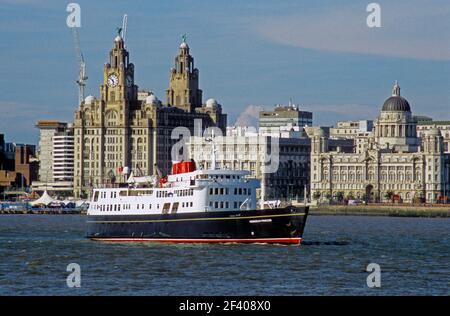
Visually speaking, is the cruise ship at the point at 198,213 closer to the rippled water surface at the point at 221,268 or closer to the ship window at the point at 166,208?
the ship window at the point at 166,208

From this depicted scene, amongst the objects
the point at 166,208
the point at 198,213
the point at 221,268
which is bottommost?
the point at 221,268

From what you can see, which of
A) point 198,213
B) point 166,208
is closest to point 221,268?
point 198,213

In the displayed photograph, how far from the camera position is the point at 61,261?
3071 inches

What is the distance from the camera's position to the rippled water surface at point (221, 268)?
2399 inches

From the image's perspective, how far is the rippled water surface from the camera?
60.9 meters

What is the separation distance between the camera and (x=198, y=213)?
9381 cm

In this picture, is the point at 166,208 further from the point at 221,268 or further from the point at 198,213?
the point at 221,268

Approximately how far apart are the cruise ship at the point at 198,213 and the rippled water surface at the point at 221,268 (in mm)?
1998

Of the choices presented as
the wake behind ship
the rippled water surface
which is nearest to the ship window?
the wake behind ship

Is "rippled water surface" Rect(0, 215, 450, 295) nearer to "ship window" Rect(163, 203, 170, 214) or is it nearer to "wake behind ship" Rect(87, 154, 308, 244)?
"wake behind ship" Rect(87, 154, 308, 244)

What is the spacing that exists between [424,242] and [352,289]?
47813 millimetres

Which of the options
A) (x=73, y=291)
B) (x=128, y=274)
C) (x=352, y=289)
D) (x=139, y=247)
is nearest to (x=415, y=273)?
(x=352, y=289)

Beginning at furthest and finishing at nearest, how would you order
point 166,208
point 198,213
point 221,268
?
1. point 166,208
2. point 198,213
3. point 221,268

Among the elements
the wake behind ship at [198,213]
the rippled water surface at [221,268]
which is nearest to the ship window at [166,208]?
the wake behind ship at [198,213]
